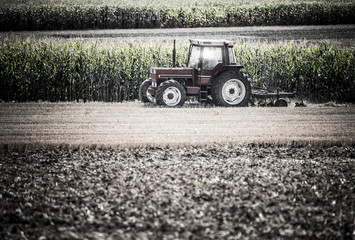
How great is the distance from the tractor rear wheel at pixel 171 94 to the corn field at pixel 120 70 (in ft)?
7.32

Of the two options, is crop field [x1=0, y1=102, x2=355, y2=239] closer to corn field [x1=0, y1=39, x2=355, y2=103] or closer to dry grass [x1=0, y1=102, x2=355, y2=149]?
dry grass [x1=0, y1=102, x2=355, y2=149]

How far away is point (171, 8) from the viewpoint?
110 feet

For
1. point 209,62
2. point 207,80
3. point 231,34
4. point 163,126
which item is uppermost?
point 231,34

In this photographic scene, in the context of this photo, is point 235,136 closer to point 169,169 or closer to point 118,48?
point 169,169

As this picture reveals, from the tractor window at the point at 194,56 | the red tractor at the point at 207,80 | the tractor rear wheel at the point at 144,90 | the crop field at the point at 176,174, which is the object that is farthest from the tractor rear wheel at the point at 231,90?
the tractor rear wheel at the point at 144,90

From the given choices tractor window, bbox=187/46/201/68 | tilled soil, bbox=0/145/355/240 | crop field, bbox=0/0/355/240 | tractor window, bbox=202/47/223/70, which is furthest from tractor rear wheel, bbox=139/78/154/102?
tilled soil, bbox=0/145/355/240

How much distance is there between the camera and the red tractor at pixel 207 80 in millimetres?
12672

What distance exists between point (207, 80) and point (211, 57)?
2.04ft

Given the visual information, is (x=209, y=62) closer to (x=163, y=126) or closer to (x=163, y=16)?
(x=163, y=126)

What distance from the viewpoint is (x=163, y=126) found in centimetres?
1066

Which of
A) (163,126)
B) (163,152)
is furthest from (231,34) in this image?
(163,152)

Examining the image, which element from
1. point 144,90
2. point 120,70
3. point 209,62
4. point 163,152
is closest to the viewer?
point 163,152

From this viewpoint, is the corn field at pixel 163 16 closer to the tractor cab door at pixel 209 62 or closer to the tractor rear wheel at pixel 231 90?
the tractor cab door at pixel 209 62

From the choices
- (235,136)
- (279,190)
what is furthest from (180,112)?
(279,190)
